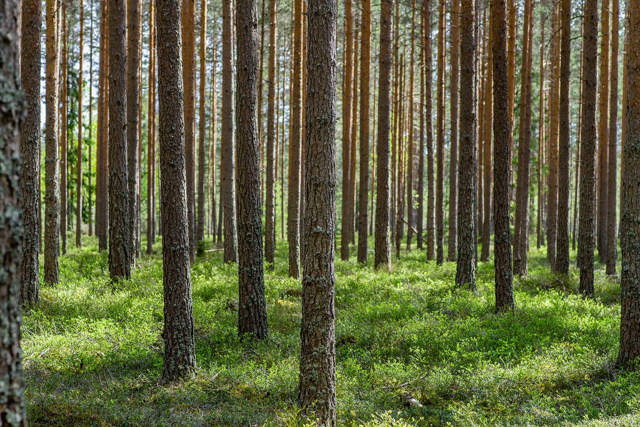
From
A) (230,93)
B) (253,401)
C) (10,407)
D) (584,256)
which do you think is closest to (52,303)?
(253,401)

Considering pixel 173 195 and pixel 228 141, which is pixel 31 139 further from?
pixel 228 141

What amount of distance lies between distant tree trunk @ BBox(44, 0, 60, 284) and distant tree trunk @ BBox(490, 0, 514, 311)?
9.09 metres

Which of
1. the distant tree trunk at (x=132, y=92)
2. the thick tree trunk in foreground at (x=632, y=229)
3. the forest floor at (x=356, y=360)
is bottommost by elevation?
the forest floor at (x=356, y=360)

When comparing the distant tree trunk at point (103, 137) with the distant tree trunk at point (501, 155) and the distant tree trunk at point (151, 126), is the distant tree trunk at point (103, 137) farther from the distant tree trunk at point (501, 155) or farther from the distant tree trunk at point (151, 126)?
the distant tree trunk at point (501, 155)

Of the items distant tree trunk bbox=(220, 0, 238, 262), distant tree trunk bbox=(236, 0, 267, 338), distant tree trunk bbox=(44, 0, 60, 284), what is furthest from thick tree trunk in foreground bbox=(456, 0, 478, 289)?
A: distant tree trunk bbox=(44, 0, 60, 284)

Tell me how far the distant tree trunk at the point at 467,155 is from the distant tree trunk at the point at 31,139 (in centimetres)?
835

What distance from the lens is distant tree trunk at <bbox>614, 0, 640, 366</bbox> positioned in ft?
21.4

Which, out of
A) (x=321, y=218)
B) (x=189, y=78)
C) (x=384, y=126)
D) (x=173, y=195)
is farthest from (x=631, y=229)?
(x=189, y=78)

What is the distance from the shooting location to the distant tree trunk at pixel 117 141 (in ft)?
35.4

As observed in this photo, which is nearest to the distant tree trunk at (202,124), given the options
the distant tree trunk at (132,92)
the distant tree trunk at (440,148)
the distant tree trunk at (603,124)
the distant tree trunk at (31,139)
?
the distant tree trunk at (132,92)

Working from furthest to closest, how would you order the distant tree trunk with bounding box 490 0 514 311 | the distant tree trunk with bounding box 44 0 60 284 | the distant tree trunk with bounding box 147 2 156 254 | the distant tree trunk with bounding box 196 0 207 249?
the distant tree trunk with bounding box 147 2 156 254 < the distant tree trunk with bounding box 196 0 207 249 < the distant tree trunk with bounding box 44 0 60 284 < the distant tree trunk with bounding box 490 0 514 311

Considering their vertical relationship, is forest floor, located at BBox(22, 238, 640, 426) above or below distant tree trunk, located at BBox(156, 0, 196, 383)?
below

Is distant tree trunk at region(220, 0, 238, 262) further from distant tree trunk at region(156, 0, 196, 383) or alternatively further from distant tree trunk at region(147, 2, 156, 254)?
distant tree trunk at region(156, 0, 196, 383)

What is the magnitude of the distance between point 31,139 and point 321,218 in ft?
21.3
